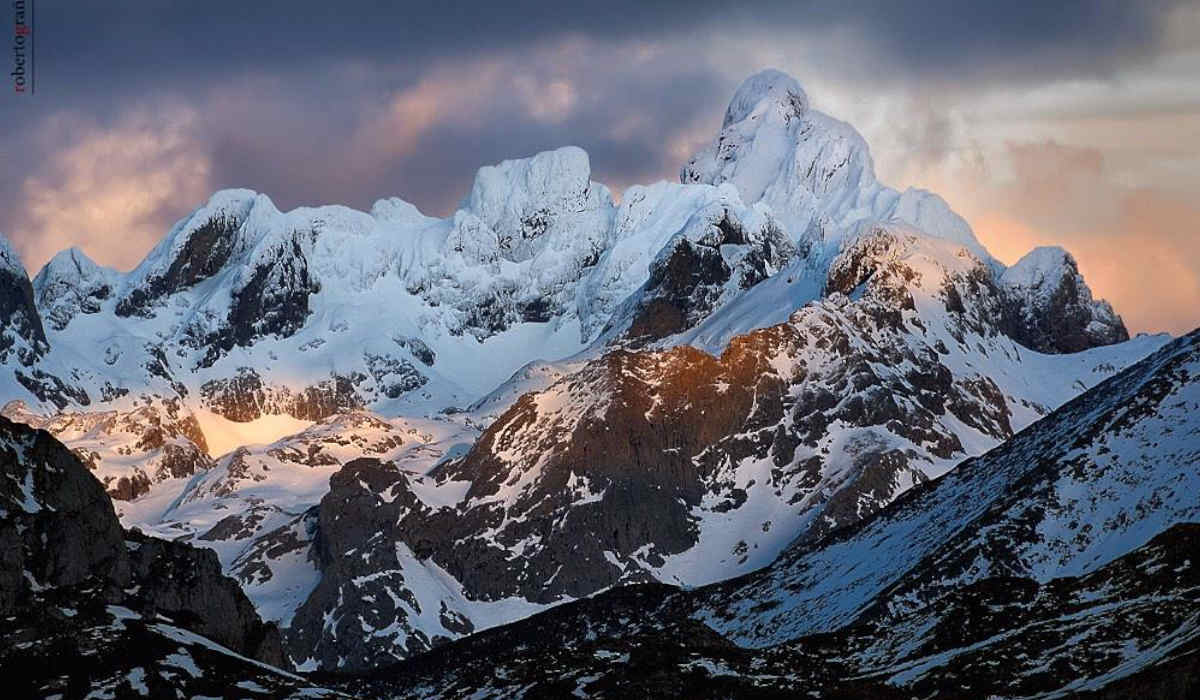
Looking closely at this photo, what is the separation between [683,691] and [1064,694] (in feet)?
106

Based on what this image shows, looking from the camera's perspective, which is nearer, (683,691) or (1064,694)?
(1064,694)

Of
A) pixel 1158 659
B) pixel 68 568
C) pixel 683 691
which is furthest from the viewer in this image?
pixel 68 568

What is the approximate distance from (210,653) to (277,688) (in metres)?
9.74

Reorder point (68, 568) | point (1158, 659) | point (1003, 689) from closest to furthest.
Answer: point (1158, 659), point (1003, 689), point (68, 568)

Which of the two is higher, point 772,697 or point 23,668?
point 23,668

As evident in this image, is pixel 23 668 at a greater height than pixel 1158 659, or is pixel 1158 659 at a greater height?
pixel 23 668

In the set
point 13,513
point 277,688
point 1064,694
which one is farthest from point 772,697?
point 13,513

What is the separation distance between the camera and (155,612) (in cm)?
19462

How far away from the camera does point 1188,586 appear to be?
195250mm

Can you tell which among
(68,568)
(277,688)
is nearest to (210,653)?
(277,688)

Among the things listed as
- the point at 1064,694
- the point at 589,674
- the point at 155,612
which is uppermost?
the point at 155,612

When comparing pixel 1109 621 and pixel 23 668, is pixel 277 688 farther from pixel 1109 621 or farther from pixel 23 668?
pixel 1109 621

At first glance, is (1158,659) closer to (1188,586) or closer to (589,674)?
(1188,586)

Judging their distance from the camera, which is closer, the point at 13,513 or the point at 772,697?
the point at 772,697
